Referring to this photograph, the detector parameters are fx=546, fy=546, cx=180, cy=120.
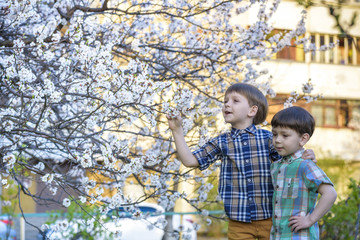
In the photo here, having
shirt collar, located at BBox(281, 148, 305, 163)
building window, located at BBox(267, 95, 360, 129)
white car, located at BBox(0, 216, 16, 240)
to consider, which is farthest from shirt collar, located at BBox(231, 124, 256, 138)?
building window, located at BBox(267, 95, 360, 129)

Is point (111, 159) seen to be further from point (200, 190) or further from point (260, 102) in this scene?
point (200, 190)

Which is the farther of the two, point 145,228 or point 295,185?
point 145,228

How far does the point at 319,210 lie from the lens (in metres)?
2.85

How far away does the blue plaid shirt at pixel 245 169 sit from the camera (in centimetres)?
312

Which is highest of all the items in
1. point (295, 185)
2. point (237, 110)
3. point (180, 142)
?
point (237, 110)

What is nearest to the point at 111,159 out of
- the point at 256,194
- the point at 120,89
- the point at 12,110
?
the point at 120,89

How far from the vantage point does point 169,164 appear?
4.66 meters

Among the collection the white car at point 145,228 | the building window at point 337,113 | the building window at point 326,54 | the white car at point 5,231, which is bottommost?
the white car at point 5,231

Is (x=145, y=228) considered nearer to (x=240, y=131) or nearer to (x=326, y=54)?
(x=240, y=131)

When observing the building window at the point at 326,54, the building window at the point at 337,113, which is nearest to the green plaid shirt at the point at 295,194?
the building window at the point at 326,54

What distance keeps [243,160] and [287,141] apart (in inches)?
11.7

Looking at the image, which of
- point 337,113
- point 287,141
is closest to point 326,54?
point 337,113

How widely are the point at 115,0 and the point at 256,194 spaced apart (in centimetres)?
317

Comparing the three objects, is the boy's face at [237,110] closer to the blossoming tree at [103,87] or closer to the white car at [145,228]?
the blossoming tree at [103,87]
